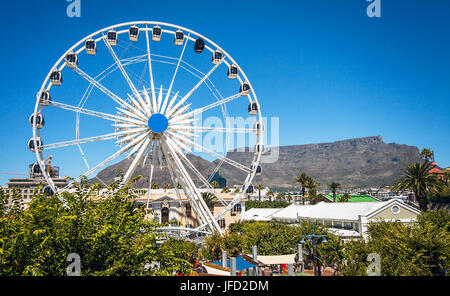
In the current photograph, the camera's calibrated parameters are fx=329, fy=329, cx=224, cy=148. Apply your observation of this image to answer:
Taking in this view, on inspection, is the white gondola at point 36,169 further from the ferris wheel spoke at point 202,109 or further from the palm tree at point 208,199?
the palm tree at point 208,199

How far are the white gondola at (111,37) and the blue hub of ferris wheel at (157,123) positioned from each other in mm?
8725

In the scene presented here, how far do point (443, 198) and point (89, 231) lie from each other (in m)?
55.0

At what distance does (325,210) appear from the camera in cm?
4853

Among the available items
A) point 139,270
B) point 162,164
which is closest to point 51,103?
point 162,164

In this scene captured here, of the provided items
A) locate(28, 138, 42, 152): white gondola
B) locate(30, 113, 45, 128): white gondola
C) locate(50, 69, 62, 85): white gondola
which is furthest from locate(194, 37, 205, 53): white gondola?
locate(28, 138, 42, 152): white gondola

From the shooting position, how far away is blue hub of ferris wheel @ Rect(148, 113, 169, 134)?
3216cm

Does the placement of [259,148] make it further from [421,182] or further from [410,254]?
[421,182]

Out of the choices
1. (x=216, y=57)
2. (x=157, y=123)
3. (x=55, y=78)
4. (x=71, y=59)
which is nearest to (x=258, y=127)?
(x=216, y=57)

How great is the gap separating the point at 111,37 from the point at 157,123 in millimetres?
10064

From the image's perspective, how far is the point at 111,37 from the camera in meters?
33.2

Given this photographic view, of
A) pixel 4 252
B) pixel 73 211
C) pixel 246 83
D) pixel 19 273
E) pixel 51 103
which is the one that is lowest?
pixel 19 273

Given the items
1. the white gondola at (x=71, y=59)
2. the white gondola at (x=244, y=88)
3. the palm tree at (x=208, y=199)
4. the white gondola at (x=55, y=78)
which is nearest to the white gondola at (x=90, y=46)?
the white gondola at (x=71, y=59)

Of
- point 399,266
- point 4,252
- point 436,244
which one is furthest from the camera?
point 436,244
